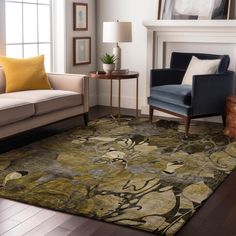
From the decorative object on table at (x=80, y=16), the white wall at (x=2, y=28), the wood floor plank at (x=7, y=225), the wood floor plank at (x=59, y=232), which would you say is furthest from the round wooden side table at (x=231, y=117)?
the wood floor plank at (x=7, y=225)

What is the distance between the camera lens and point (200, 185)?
3338 millimetres

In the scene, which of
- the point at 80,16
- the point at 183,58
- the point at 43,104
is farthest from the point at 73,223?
the point at 80,16

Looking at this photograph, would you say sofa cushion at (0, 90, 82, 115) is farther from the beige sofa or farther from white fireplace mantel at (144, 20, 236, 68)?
white fireplace mantel at (144, 20, 236, 68)

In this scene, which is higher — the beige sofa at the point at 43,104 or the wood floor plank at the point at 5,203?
the beige sofa at the point at 43,104

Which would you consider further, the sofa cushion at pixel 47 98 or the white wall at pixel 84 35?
the white wall at pixel 84 35

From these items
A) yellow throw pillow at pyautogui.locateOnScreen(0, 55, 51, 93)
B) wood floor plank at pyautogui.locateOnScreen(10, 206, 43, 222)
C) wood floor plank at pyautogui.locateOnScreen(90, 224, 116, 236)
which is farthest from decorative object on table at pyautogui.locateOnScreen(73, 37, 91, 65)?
wood floor plank at pyautogui.locateOnScreen(90, 224, 116, 236)

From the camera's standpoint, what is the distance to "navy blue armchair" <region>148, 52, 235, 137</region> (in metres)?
4.76

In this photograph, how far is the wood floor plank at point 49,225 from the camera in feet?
8.41

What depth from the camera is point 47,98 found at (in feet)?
15.0

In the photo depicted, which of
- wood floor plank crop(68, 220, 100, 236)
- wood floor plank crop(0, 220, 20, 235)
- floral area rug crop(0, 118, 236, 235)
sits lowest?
wood floor plank crop(0, 220, 20, 235)

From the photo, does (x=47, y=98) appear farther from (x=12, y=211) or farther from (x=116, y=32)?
(x=12, y=211)

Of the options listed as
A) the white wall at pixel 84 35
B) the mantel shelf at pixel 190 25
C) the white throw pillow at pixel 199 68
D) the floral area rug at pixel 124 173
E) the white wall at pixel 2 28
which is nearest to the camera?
the floral area rug at pixel 124 173

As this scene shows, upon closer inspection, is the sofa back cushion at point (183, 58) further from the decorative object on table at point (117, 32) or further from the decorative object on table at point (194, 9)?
the decorative object on table at point (117, 32)

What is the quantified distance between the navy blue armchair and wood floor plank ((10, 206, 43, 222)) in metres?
2.30
